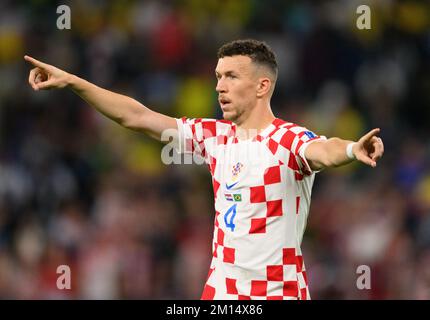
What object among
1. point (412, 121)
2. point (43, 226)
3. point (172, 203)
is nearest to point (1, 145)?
point (43, 226)

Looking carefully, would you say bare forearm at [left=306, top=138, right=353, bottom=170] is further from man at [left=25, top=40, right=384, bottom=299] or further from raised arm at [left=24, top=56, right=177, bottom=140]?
raised arm at [left=24, top=56, right=177, bottom=140]

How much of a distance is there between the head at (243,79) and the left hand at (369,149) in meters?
0.93

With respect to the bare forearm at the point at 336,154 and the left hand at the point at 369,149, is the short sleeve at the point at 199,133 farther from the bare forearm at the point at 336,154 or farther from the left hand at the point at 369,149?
the left hand at the point at 369,149

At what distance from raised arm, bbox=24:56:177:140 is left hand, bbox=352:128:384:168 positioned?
4.66ft

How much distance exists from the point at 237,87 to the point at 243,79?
0.06 meters

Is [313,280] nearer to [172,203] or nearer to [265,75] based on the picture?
[172,203]

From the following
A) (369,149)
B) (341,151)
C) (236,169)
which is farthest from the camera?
(236,169)

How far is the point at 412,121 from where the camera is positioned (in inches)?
465

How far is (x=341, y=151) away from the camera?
540 cm

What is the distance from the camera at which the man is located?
5.81 metres

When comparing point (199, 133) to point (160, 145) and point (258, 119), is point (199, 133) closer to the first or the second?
point (258, 119)

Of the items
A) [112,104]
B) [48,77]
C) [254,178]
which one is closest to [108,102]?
[112,104]

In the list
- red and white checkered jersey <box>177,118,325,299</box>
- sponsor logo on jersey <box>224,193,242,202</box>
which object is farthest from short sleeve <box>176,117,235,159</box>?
sponsor logo on jersey <box>224,193,242,202</box>

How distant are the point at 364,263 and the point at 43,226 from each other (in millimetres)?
3382
